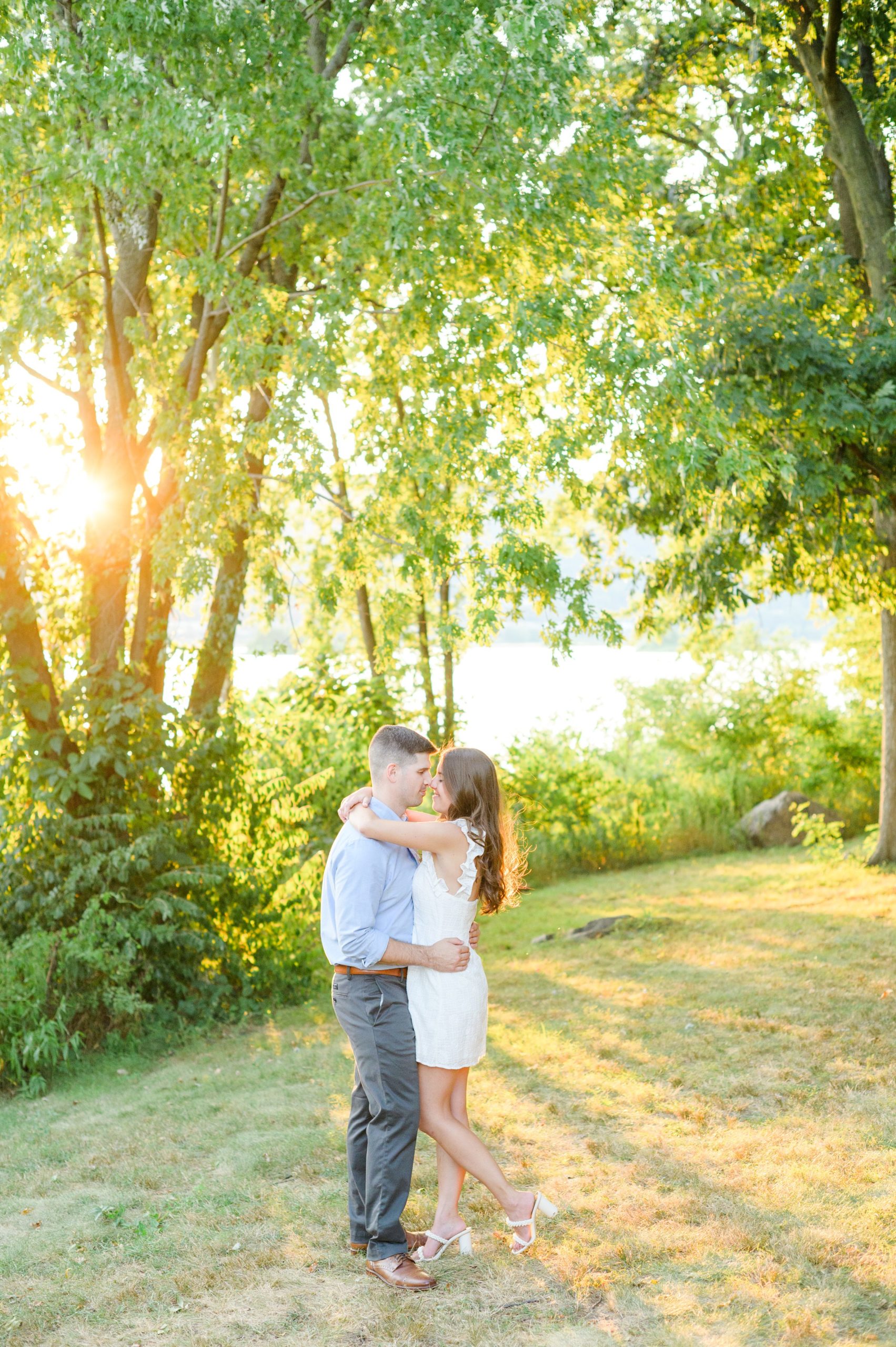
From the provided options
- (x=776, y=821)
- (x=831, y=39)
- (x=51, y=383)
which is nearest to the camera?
(x=51, y=383)

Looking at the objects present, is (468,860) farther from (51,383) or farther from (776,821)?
(776,821)

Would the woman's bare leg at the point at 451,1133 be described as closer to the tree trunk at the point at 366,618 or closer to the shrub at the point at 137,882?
the shrub at the point at 137,882

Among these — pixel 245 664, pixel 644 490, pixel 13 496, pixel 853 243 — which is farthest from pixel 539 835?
pixel 13 496

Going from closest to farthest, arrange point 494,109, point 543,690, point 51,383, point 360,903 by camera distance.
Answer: point 360,903 → point 494,109 → point 51,383 → point 543,690

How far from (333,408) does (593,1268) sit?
8.60m

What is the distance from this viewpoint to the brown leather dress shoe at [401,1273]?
3791 millimetres

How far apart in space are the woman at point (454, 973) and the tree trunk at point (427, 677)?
779 cm

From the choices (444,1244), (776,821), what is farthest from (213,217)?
(776,821)

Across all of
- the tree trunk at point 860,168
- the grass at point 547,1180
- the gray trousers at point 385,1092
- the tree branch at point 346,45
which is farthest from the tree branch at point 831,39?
the gray trousers at point 385,1092

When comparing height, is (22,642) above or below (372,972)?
above

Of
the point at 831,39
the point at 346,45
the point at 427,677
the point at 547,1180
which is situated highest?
the point at 831,39

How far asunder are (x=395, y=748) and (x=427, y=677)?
31.0ft

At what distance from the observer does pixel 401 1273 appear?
3811 mm

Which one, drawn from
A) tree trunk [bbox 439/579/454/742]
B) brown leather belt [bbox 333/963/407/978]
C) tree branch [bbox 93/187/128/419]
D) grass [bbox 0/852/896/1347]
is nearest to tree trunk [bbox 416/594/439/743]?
tree trunk [bbox 439/579/454/742]
